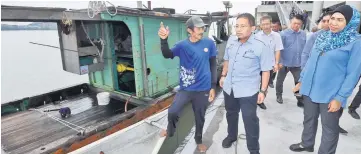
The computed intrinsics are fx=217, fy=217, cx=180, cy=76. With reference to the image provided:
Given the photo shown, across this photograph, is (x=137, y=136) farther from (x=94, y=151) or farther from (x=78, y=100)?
(x=78, y=100)

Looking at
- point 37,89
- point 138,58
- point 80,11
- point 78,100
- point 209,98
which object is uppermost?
point 80,11

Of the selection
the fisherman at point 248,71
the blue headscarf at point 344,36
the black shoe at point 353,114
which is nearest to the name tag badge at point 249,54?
the fisherman at point 248,71

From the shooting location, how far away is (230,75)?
2441 mm

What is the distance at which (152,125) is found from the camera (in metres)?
3.38

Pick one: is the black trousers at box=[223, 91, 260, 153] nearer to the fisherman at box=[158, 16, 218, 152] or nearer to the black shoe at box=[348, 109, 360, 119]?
the fisherman at box=[158, 16, 218, 152]

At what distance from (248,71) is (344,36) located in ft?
2.93

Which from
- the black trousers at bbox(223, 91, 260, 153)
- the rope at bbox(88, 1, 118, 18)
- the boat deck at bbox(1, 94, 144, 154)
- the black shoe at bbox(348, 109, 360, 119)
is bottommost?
the boat deck at bbox(1, 94, 144, 154)

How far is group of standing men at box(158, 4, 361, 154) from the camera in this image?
226cm

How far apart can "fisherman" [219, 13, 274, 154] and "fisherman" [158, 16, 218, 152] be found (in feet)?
1.03

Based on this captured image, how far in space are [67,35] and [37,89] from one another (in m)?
7.05

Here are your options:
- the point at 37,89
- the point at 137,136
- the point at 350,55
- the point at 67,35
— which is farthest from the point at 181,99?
the point at 37,89

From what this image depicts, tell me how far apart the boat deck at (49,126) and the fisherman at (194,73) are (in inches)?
70.2

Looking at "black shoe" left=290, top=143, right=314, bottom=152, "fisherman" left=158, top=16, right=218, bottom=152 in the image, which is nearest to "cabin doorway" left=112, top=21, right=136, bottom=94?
"fisherman" left=158, top=16, right=218, bottom=152

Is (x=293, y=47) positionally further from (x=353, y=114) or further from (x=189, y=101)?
(x=189, y=101)
